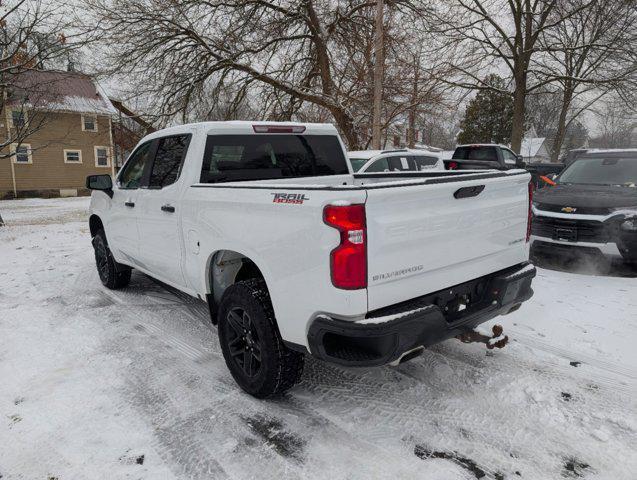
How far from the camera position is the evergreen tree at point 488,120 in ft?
137

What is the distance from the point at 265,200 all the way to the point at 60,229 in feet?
36.9

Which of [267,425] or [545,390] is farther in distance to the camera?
[545,390]

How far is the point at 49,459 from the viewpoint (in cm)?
255

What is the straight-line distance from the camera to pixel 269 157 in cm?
410

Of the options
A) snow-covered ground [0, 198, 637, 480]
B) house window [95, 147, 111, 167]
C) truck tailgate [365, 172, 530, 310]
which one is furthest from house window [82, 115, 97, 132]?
truck tailgate [365, 172, 530, 310]

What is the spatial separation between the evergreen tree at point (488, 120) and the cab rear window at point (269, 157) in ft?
135

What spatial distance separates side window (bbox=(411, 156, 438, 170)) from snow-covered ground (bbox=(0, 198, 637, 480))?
5385 millimetres

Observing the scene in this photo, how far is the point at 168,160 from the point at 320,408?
2.69 metres

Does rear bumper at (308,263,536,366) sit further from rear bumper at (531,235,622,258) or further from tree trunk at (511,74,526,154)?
tree trunk at (511,74,526,154)

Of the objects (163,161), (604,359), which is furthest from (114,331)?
(604,359)

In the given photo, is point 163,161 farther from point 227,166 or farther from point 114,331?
point 114,331

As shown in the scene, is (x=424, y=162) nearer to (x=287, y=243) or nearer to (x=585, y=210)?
(x=585, y=210)

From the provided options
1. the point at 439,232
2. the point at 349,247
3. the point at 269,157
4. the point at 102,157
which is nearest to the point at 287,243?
the point at 349,247

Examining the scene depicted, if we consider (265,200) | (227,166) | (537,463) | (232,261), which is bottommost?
(537,463)
